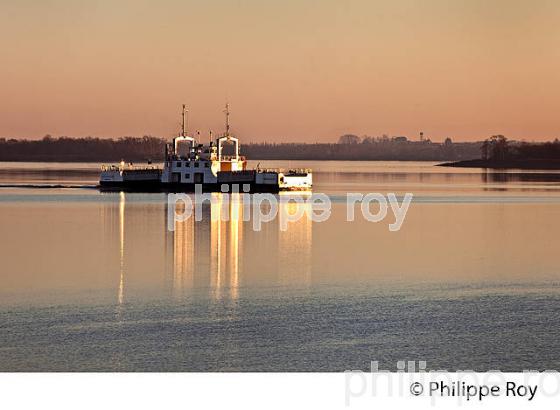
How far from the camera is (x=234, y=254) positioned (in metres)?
19.6

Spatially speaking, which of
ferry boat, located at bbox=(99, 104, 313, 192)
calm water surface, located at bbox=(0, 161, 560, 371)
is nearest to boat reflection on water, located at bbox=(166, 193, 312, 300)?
calm water surface, located at bbox=(0, 161, 560, 371)

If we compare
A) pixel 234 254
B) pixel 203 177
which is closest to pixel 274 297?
pixel 234 254

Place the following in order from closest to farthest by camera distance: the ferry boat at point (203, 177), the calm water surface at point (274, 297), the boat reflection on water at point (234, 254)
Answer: the calm water surface at point (274, 297), the boat reflection on water at point (234, 254), the ferry boat at point (203, 177)

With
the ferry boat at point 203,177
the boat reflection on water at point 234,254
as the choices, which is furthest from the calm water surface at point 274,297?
the ferry boat at point 203,177

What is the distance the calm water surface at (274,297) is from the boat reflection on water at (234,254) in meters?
0.04

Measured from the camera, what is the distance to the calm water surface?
1051 cm

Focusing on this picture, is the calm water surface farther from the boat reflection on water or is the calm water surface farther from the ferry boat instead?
the ferry boat

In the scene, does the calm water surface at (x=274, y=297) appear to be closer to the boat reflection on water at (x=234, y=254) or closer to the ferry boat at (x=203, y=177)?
the boat reflection on water at (x=234, y=254)

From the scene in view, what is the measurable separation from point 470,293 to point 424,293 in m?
0.65

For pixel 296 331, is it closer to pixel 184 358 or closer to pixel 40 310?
pixel 184 358

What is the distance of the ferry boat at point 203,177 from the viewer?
50719 mm

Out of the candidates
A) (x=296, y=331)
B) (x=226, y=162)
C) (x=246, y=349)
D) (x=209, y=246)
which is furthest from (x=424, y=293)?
(x=226, y=162)

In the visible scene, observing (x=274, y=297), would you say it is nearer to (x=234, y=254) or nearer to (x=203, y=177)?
(x=234, y=254)

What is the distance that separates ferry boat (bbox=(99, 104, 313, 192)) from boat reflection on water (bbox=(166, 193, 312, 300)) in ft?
67.7
